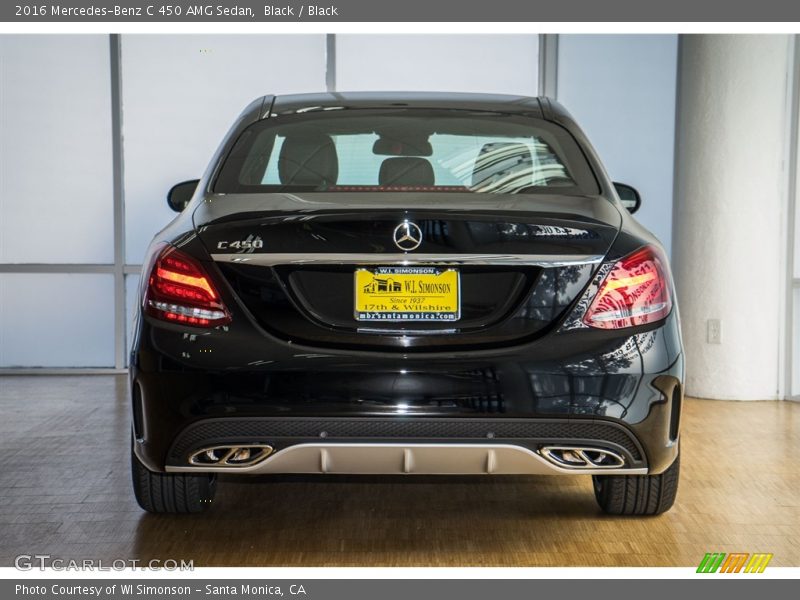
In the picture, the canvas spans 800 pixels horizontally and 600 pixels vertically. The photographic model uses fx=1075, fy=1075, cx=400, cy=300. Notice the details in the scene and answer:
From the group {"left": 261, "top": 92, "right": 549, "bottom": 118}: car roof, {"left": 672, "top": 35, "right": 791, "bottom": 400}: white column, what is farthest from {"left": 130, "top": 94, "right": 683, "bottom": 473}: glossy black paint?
{"left": 672, "top": 35, "right": 791, "bottom": 400}: white column

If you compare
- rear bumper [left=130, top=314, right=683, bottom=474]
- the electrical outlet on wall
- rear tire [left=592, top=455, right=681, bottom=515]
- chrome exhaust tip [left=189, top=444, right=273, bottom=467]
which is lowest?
rear tire [left=592, top=455, right=681, bottom=515]

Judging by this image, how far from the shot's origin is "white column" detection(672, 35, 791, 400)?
22.5 feet

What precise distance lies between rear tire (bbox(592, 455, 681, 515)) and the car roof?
4.36 ft

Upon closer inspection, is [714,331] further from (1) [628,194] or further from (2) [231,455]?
(2) [231,455]

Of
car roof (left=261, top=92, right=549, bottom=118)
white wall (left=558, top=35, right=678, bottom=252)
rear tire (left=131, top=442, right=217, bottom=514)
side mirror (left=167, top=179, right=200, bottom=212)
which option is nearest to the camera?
rear tire (left=131, top=442, right=217, bottom=514)

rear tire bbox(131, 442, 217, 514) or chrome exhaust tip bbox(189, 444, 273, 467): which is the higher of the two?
chrome exhaust tip bbox(189, 444, 273, 467)

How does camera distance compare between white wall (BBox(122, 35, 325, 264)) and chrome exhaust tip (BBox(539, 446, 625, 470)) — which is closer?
chrome exhaust tip (BBox(539, 446, 625, 470))

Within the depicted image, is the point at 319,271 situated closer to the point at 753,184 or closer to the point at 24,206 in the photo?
the point at 753,184

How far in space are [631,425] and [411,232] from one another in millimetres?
829

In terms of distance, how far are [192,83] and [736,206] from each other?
4118mm

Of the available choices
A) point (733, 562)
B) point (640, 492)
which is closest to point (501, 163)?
point (640, 492)

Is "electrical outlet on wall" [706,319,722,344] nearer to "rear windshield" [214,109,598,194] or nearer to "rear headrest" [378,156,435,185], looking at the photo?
"rear windshield" [214,109,598,194]

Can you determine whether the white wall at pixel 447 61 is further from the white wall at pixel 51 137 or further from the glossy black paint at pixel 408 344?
the glossy black paint at pixel 408 344

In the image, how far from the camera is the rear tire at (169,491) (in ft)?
12.0
